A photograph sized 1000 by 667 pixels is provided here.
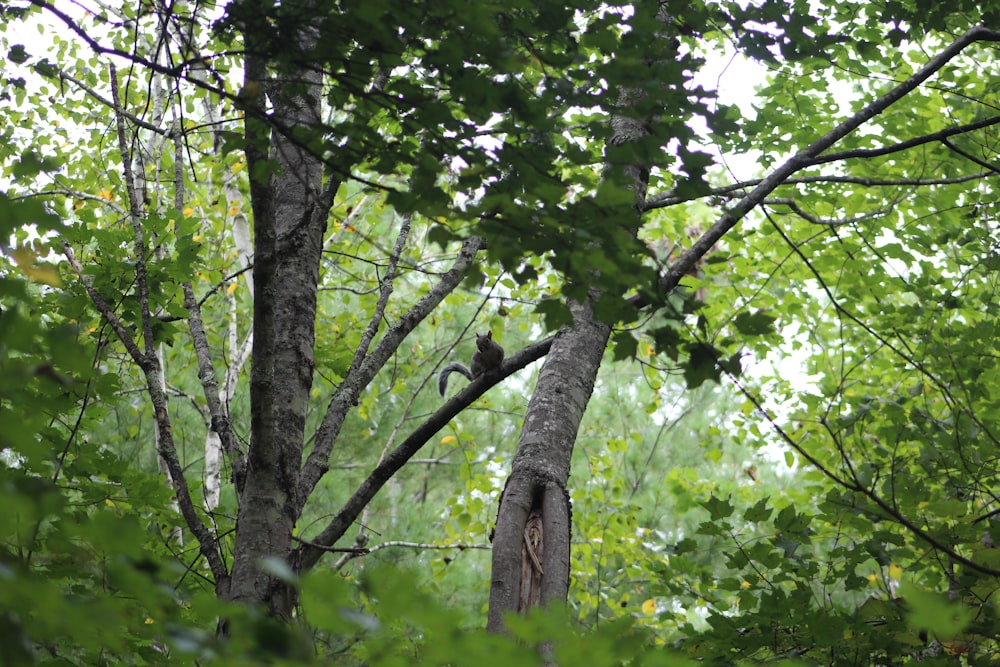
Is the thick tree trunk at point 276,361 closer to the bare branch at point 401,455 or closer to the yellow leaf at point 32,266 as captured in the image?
the bare branch at point 401,455

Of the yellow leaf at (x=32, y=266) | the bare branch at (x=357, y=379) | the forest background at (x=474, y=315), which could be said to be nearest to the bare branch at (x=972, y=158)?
the forest background at (x=474, y=315)

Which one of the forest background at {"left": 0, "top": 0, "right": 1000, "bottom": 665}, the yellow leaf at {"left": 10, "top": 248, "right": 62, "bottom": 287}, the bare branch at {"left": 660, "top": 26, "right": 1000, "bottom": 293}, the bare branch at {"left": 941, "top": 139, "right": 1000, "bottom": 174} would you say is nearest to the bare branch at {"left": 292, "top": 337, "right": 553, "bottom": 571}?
the forest background at {"left": 0, "top": 0, "right": 1000, "bottom": 665}

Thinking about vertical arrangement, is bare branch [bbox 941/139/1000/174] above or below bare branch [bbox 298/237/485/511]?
above

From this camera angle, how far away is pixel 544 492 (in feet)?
7.08

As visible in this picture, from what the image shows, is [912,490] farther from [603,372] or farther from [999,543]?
[603,372]

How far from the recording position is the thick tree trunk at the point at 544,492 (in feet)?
6.63

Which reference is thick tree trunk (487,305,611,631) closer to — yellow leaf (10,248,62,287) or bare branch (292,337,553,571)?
bare branch (292,337,553,571)

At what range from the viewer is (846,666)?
2826 mm

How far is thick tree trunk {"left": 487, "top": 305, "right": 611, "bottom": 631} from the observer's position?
2021 millimetres

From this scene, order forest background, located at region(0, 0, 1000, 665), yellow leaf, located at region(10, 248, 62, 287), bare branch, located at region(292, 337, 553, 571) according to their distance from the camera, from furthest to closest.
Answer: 1. bare branch, located at region(292, 337, 553, 571)
2. yellow leaf, located at region(10, 248, 62, 287)
3. forest background, located at region(0, 0, 1000, 665)

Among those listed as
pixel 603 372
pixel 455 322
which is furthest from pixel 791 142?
pixel 603 372

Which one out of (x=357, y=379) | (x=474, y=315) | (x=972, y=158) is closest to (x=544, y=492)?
(x=357, y=379)

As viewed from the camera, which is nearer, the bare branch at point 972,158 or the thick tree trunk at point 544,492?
the thick tree trunk at point 544,492

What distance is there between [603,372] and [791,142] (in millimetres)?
7050
